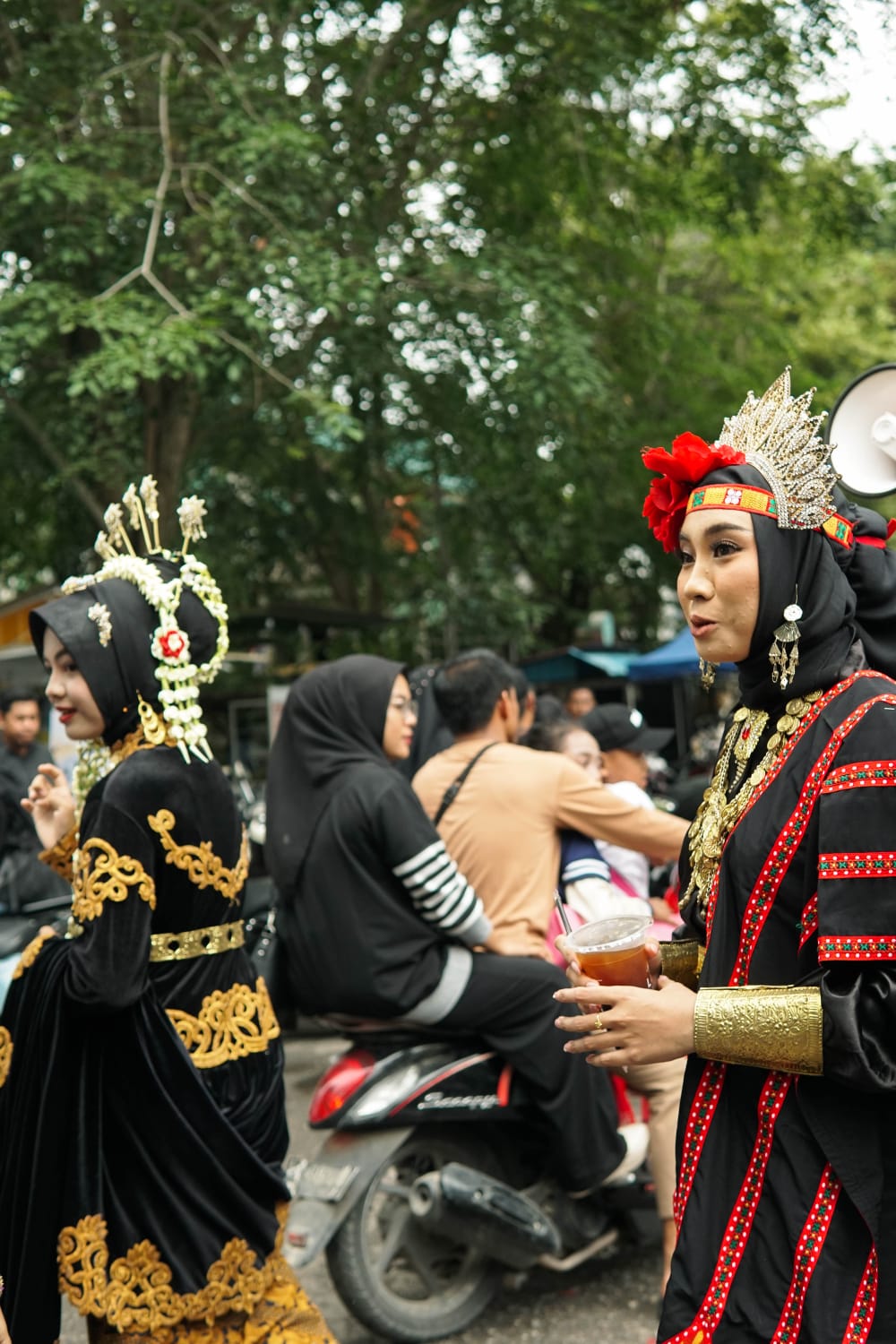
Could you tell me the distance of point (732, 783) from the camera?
7.77 ft

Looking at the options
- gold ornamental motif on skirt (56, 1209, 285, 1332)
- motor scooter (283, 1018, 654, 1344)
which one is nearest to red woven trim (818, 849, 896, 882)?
gold ornamental motif on skirt (56, 1209, 285, 1332)

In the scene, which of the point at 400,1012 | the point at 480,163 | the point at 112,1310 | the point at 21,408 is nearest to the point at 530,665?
the point at 480,163

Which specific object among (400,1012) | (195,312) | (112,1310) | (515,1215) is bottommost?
(515,1215)

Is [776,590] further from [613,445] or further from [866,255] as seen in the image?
[866,255]

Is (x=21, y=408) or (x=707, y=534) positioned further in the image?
(x=21, y=408)

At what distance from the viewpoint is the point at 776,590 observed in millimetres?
2213

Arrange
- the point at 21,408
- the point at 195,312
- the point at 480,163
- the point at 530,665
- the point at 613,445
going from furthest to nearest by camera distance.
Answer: the point at 530,665
the point at 613,445
the point at 480,163
the point at 21,408
the point at 195,312

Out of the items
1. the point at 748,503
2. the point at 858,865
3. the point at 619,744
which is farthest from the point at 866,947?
the point at 619,744

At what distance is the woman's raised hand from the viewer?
3.51m

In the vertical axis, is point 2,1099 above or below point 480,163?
below

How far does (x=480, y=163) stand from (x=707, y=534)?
10.2 meters

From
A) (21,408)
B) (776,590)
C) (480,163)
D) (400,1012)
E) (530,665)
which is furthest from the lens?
(530,665)

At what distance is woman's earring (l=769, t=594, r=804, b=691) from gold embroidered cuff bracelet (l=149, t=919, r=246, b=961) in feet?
5.19

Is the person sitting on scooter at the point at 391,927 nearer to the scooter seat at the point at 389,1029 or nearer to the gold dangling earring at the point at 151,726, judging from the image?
the scooter seat at the point at 389,1029
